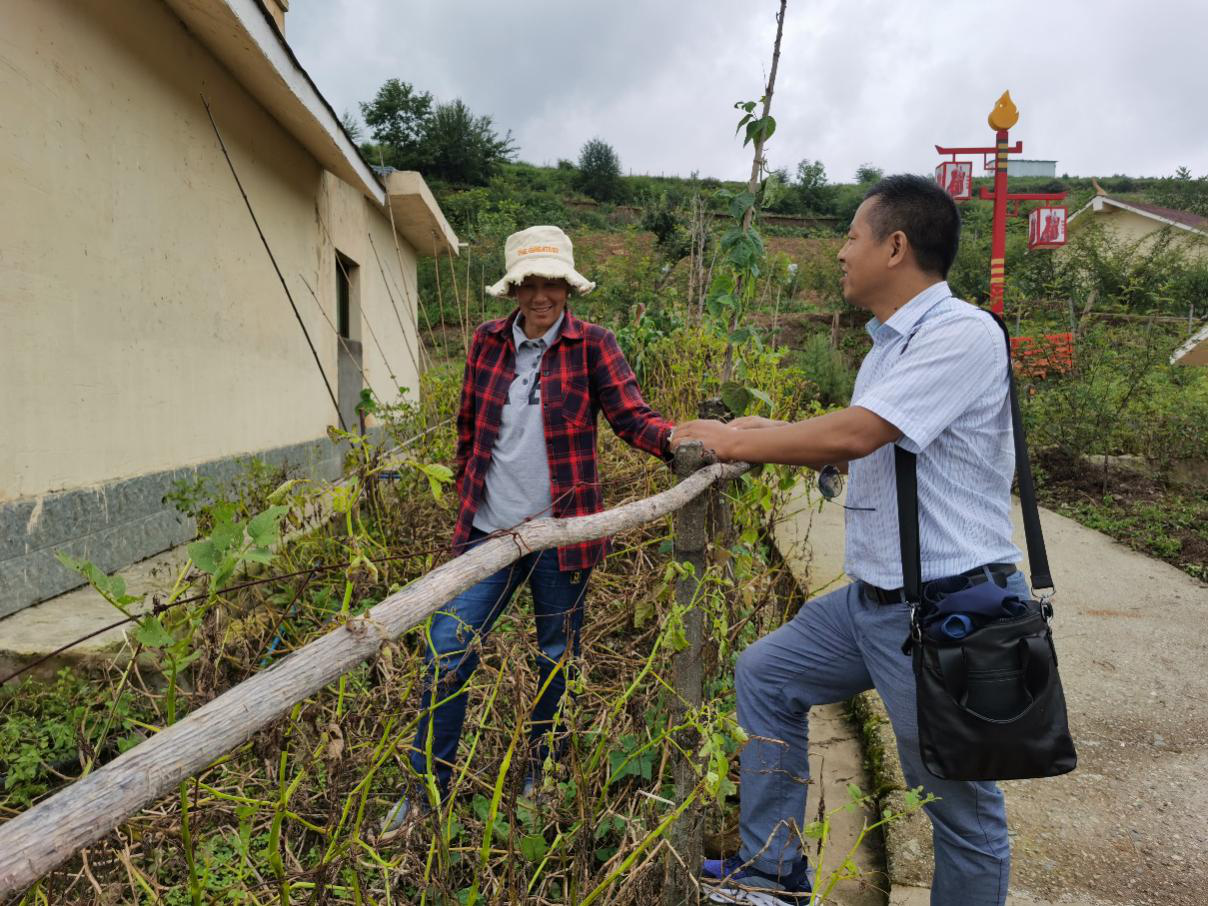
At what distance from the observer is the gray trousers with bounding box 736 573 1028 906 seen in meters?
1.56

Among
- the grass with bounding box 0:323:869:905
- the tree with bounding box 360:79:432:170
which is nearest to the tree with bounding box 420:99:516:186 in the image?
the tree with bounding box 360:79:432:170

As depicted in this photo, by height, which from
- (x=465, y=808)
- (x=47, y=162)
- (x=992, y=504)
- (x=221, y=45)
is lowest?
(x=465, y=808)

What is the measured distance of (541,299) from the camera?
233 cm

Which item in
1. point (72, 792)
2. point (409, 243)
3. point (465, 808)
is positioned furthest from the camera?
point (409, 243)

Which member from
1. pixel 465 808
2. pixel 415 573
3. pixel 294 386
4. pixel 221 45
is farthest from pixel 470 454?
pixel 294 386

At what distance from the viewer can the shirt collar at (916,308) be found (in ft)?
5.43

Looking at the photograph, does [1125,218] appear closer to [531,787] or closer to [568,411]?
[568,411]

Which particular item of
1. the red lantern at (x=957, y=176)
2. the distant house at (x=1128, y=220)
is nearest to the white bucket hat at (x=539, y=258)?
the red lantern at (x=957, y=176)

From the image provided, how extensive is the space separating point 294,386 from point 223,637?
4.38m

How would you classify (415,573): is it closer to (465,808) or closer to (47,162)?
(465,808)

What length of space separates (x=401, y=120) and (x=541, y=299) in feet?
111

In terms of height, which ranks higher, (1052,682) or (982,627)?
(982,627)

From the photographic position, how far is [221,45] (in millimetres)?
4309

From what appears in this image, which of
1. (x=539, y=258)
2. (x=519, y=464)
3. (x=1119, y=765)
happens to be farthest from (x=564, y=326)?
(x=1119, y=765)
